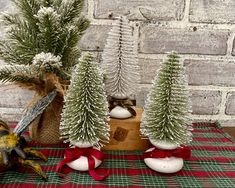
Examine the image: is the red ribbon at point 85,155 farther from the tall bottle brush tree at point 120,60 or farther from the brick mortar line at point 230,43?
the brick mortar line at point 230,43

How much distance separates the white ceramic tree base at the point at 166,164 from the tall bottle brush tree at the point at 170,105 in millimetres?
38

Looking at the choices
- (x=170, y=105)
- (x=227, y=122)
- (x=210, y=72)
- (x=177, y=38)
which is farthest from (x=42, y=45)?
(x=227, y=122)

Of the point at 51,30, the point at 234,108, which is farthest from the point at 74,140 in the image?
the point at 234,108

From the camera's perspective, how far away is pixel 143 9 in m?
0.91

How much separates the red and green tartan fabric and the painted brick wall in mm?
236

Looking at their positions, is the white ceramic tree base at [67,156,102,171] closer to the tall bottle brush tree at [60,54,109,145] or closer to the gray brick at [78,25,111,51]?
the tall bottle brush tree at [60,54,109,145]

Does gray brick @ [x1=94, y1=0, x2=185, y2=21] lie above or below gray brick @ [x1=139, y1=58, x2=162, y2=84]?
above

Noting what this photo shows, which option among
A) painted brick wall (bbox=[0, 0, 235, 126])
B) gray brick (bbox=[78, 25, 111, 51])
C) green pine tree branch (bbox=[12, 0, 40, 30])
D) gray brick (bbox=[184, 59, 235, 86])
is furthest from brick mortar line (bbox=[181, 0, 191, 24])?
green pine tree branch (bbox=[12, 0, 40, 30])

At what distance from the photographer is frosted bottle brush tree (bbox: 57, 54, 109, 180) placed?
63cm

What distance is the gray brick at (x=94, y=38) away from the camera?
917 millimetres

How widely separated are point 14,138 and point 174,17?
1.83 feet

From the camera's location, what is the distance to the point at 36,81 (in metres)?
0.71

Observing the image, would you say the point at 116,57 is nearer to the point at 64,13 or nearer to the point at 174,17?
the point at 64,13

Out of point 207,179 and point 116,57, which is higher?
point 116,57
